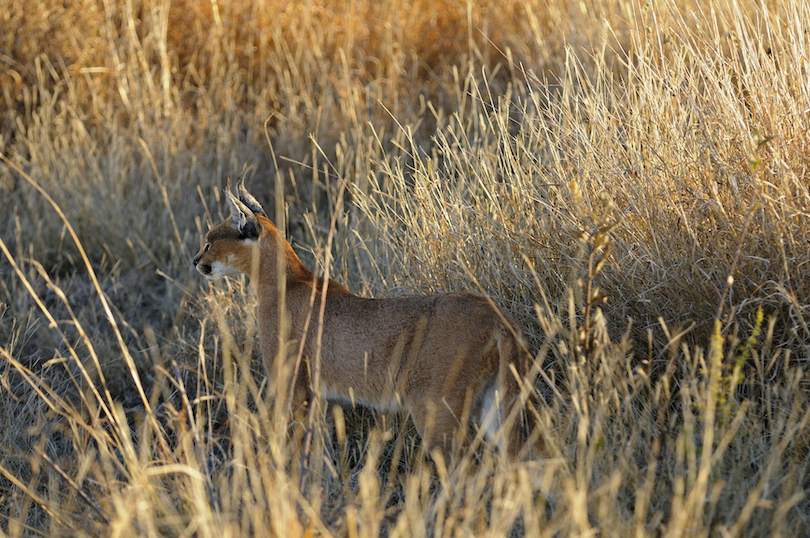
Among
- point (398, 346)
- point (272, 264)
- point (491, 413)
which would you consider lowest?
point (491, 413)

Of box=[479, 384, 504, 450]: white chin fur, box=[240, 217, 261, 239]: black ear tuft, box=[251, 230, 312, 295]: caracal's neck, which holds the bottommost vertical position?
box=[479, 384, 504, 450]: white chin fur

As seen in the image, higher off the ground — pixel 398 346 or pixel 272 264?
pixel 272 264

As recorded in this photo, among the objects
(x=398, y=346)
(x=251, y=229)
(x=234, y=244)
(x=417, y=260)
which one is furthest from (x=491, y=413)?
(x=234, y=244)

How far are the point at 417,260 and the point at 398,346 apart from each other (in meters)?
1.00

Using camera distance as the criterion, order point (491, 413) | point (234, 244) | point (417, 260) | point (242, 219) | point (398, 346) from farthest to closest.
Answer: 1. point (417, 260)
2. point (234, 244)
3. point (242, 219)
4. point (398, 346)
5. point (491, 413)

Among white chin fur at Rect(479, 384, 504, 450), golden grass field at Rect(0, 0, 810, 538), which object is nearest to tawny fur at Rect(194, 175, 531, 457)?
white chin fur at Rect(479, 384, 504, 450)

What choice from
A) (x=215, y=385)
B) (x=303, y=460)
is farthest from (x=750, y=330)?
(x=215, y=385)

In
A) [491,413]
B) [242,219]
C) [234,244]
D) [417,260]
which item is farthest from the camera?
[417,260]

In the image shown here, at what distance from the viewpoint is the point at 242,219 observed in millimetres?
3670

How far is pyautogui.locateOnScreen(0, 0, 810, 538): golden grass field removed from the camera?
2.53 m

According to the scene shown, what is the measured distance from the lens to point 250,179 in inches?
253

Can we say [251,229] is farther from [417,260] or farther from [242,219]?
[417,260]

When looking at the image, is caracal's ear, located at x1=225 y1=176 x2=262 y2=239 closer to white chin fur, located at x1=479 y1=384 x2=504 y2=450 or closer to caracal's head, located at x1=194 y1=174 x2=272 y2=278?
caracal's head, located at x1=194 y1=174 x2=272 y2=278

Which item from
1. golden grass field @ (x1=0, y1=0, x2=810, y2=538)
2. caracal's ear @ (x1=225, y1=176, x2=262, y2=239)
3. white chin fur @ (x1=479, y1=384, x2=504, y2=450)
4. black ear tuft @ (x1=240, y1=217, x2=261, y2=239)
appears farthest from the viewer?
black ear tuft @ (x1=240, y1=217, x2=261, y2=239)
